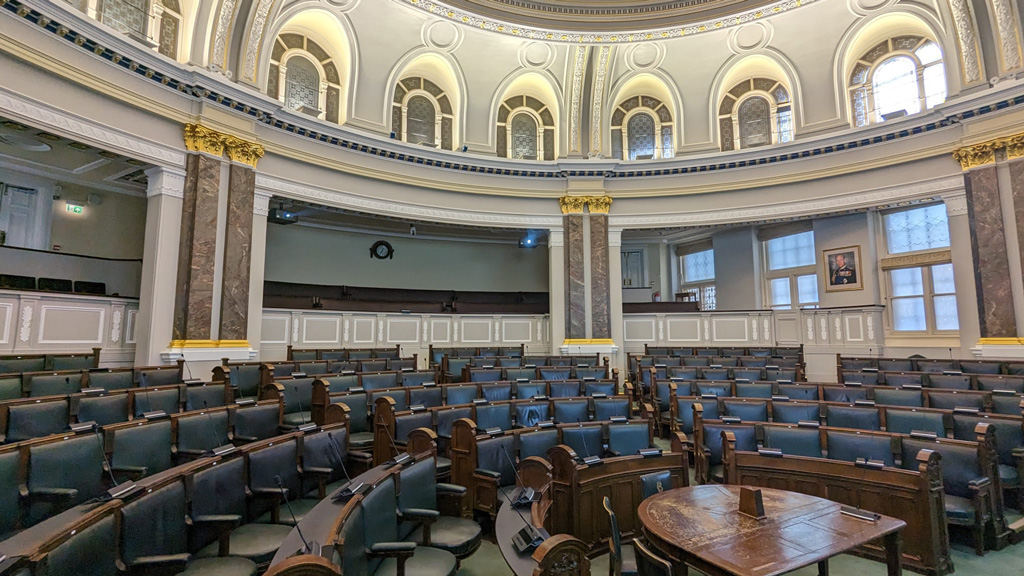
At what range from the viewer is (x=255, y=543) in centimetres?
313

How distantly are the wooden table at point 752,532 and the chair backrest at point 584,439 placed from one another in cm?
125

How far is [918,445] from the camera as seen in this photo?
447 cm

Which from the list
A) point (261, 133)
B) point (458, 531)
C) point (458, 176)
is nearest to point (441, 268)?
point (458, 176)

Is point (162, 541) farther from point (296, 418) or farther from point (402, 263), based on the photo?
point (402, 263)

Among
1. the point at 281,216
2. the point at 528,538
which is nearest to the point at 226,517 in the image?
the point at 528,538

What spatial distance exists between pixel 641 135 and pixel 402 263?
25.4ft

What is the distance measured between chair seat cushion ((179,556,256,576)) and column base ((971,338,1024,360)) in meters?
12.6

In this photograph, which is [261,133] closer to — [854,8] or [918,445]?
[918,445]

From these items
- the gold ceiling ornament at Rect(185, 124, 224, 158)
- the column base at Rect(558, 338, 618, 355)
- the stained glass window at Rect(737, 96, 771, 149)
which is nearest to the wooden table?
the column base at Rect(558, 338, 618, 355)

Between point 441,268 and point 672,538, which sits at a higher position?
point 441,268

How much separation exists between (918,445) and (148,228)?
35.1 feet

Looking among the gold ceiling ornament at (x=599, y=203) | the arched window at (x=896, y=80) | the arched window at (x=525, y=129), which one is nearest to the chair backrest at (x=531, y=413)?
the gold ceiling ornament at (x=599, y=203)

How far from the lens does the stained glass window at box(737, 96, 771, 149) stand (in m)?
13.4

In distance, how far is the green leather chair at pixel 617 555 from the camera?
9.12 feet
